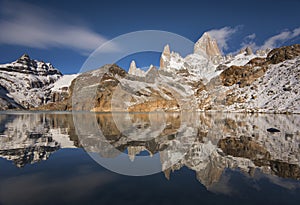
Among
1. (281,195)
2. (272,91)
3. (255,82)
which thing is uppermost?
(255,82)

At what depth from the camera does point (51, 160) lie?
50.9ft

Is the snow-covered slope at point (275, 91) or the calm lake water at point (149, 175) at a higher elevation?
the snow-covered slope at point (275, 91)

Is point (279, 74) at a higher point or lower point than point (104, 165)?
higher

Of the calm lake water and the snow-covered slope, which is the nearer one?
the calm lake water

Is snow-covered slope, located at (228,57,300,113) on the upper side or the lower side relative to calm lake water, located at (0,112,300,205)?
upper

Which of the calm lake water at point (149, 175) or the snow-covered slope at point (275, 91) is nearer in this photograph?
the calm lake water at point (149, 175)

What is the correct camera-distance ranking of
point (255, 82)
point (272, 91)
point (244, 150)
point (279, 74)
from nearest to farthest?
point (244, 150) < point (272, 91) < point (279, 74) < point (255, 82)

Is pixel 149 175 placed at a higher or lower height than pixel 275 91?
lower

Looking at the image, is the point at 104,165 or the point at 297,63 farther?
the point at 297,63

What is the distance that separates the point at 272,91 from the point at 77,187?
14792 cm

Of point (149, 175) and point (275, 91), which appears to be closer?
point (149, 175)

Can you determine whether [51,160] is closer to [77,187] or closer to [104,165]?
[104,165]

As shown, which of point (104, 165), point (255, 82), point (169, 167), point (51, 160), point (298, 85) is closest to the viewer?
point (169, 167)

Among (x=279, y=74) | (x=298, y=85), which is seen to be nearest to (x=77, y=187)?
(x=298, y=85)
